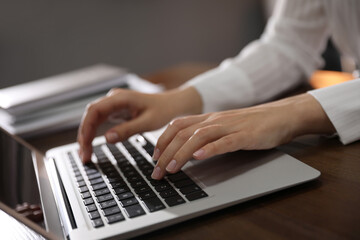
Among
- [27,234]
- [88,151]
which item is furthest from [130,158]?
[27,234]

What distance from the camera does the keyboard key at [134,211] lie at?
0.38 metres

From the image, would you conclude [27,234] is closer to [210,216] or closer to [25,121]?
[210,216]

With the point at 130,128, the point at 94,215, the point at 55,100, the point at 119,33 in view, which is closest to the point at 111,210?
the point at 94,215

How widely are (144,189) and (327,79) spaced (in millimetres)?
672

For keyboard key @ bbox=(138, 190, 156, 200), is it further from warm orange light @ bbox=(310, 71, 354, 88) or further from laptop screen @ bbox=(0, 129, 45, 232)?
warm orange light @ bbox=(310, 71, 354, 88)

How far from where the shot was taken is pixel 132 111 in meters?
0.69

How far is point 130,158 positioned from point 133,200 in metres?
0.15

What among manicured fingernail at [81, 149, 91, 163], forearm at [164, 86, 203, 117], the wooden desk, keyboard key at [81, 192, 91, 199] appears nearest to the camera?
the wooden desk

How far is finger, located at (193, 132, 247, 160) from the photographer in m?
0.45

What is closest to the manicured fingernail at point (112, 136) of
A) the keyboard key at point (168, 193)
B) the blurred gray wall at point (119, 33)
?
the keyboard key at point (168, 193)

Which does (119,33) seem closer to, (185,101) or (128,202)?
(185,101)

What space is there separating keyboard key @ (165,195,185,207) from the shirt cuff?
25 centimetres

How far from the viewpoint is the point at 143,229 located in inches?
14.2

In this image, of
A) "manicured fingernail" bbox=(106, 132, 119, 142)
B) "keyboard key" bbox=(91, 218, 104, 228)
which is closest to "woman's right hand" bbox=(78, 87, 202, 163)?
"manicured fingernail" bbox=(106, 132, 119, 142)
